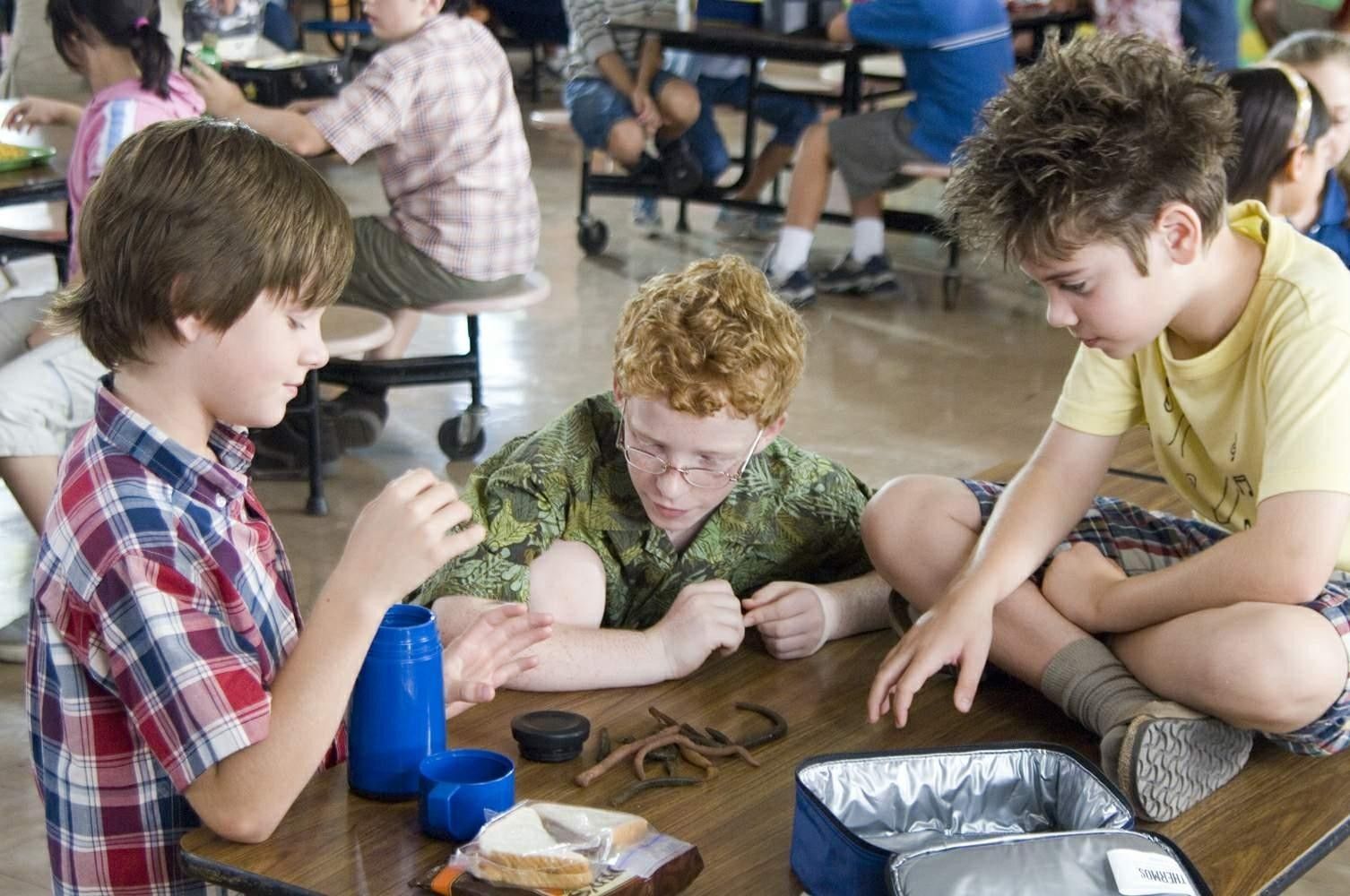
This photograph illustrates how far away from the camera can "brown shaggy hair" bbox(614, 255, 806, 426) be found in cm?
181

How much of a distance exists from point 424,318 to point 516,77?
4449mm

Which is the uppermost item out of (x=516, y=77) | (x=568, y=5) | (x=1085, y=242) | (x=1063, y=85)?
(x=1063, y=85)

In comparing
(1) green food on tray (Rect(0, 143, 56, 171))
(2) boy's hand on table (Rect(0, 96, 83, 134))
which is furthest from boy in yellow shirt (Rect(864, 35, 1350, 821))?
(2) boy's hand on table (Rect(0, 96, 83, 134))

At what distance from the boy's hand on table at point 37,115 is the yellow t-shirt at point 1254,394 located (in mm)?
2612

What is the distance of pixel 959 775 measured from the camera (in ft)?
4.92

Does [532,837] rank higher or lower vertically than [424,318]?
higher

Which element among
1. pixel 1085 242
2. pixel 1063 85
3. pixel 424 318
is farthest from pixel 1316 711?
pixel 424 318

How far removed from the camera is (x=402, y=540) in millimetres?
1375

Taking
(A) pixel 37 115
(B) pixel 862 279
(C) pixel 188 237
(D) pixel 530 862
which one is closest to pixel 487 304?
(A) pixel 37 115

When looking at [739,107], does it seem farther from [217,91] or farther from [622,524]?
[622,524]

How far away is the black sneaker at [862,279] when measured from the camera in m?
5.54

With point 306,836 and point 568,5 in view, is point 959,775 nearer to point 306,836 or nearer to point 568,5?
point 306,836

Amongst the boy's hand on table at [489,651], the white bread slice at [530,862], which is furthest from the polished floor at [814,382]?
the white bread slice at [530,862]

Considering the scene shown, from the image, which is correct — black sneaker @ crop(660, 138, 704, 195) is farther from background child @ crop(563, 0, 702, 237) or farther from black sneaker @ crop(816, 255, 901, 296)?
black sneaker @ crop(816, 255, 901, 296)
